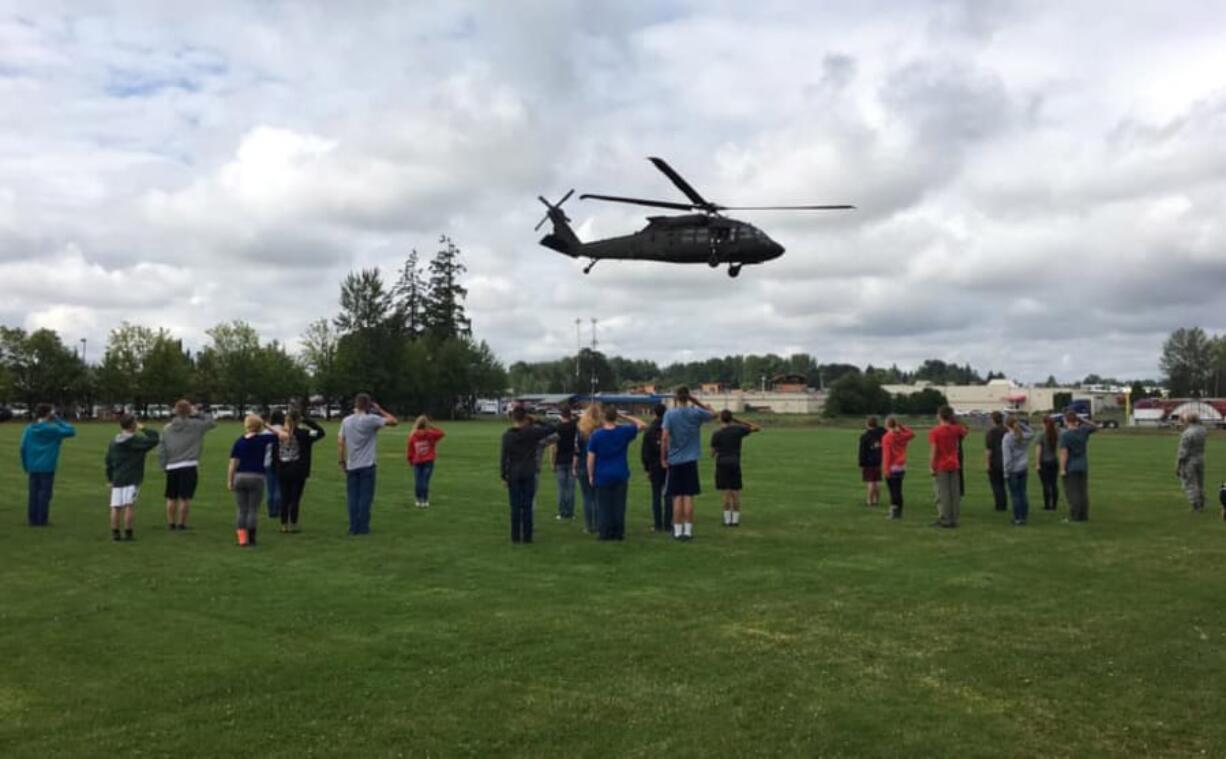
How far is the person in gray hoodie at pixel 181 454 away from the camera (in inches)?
523

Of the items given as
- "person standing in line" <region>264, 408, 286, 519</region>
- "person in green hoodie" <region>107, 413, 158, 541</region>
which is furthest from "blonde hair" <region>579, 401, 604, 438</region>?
"person in green hoodie" <region>107, 413, 158, 541</region>

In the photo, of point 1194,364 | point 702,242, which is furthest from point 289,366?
point 1194,364

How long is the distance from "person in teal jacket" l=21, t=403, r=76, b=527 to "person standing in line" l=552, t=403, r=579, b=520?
7.17 metres

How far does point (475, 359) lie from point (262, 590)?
9515 centimetres

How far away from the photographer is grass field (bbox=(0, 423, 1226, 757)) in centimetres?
539

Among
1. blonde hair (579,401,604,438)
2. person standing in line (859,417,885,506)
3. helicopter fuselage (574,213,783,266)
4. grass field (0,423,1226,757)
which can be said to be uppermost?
helicopter fuselage (574,213,783,266)

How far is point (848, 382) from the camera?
89562mm

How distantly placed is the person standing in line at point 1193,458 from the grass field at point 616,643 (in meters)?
2.94

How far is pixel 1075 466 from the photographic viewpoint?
15016 mm

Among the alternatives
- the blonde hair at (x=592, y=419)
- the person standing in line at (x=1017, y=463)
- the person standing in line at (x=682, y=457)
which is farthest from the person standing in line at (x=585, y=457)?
the person standing in line at (x=1017, y=463)

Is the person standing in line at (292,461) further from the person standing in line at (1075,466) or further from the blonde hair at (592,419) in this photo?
the person standing in line at (1075,466)

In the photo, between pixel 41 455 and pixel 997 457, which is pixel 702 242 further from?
pixel 41 455

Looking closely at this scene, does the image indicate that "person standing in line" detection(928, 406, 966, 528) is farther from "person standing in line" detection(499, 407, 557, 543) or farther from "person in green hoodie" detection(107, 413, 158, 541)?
"person in green hoodie" detection(107, 413, 158, 541)

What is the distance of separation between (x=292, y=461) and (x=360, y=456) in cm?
104
